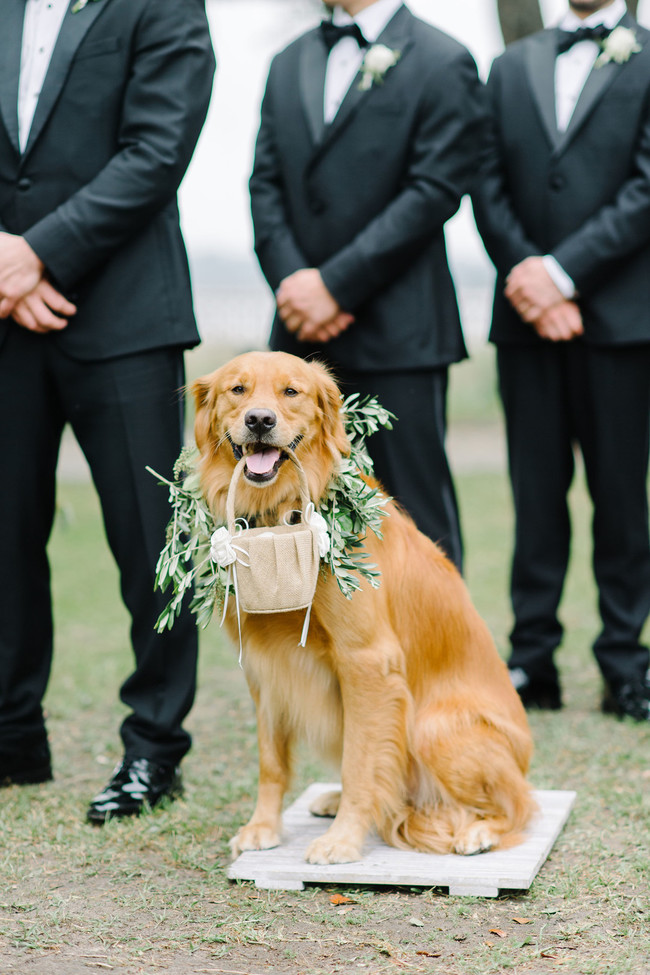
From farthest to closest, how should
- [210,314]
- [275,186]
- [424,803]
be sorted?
[210,314]
[275,186]
[424,803]

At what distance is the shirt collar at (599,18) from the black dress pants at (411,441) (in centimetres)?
150

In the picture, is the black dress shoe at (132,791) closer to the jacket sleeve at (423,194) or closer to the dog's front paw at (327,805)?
the dog's front paw at (327,805)

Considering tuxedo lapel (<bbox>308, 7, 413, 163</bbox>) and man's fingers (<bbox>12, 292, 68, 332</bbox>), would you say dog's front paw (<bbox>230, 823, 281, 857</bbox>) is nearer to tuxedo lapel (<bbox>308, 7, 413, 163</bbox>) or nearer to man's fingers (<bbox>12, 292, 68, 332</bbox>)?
man's fingers (<bbox>12, 292, 68, 332</bbox>)

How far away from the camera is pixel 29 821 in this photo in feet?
11.3

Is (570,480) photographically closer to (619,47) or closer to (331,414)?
(619,47)

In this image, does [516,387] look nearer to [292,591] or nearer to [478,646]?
[478,646]

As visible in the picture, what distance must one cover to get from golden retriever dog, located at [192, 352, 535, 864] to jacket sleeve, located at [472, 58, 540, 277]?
1638mm

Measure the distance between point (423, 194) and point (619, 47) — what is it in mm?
1077

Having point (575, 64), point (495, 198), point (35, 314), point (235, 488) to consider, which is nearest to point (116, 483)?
point (35, 314)

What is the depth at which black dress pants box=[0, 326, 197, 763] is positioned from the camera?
3.46 m

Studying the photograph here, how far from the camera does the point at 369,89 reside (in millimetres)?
3910

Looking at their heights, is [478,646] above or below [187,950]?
above

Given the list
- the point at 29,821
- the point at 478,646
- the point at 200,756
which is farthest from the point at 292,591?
the point at 200,756

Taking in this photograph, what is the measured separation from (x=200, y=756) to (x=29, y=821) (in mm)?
933
